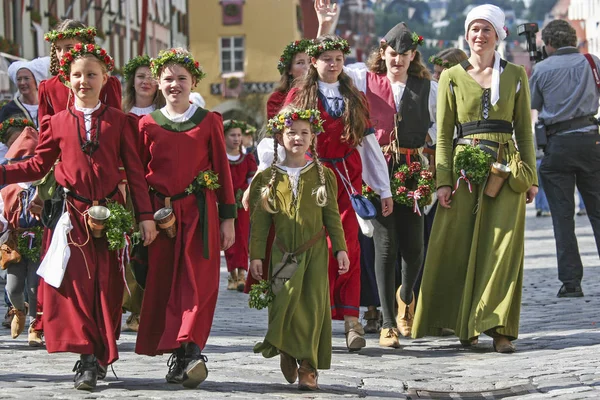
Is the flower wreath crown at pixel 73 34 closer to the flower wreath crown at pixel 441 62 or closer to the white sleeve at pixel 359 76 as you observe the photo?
the white sleeve at pixel 359 76

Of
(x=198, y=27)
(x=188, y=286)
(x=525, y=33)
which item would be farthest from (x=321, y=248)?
(x=198, y=27)

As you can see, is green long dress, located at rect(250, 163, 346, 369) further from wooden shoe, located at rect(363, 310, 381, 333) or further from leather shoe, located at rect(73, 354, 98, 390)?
wooden shoe, located at rect(363, 310, 381, 333)

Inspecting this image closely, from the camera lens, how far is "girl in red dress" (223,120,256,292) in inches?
632

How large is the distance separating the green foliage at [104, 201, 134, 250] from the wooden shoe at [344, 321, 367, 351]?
2068 mm

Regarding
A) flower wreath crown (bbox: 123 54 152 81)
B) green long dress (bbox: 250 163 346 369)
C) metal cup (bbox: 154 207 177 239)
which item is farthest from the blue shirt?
metal cup (bbox: 154 207 177 239)

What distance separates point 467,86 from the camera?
10070 millimetres

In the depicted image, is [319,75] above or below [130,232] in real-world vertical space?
above

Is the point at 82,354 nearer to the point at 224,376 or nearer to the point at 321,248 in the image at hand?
the point at 224,376

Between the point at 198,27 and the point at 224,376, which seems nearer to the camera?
the point at 224,376

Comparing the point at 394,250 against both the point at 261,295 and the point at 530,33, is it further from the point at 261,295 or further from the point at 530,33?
the point at 530,33

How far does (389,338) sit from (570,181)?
372 centimetres

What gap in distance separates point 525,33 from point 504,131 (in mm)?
6242

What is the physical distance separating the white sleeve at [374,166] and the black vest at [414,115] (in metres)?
0.67

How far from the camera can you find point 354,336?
978cm
